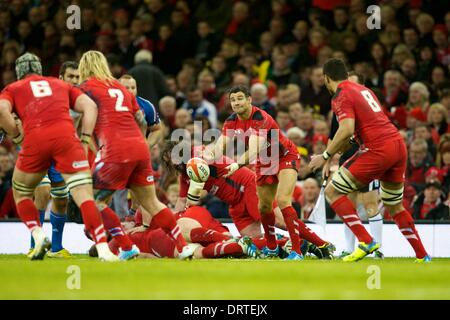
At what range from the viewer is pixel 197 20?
23000 millimetres

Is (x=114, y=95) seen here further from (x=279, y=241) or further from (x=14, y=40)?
(x=14, y=40)

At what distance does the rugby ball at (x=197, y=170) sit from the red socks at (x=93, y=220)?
259cm

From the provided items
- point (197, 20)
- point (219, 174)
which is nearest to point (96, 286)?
point (219, 174)

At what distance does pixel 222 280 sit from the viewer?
10.6 m

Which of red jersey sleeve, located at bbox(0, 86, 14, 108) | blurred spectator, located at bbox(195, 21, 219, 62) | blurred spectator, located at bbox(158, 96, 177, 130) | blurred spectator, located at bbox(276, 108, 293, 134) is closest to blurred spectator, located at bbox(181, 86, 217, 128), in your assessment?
blurred spectator, located at bbox(158, 96, 177, 130)

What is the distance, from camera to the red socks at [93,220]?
11.8 metres

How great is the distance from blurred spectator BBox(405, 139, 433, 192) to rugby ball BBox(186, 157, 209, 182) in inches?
188

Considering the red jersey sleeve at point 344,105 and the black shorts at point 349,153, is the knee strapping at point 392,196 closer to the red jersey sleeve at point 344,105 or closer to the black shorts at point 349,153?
the red jersey sleeve at point 344,105

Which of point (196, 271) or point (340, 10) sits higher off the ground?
point (340, 10)

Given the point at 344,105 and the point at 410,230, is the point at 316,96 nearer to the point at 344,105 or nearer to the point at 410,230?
the point at 410,230

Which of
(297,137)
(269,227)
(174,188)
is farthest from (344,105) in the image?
(297,137)

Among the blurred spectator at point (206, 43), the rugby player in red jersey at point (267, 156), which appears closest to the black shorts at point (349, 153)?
the rugby player in red jersey at point (267, 156)

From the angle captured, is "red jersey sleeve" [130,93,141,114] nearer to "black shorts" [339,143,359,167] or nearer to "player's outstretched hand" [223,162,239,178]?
"player's outstretched hand" [223,162,239,178]

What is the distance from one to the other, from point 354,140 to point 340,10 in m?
6.84
